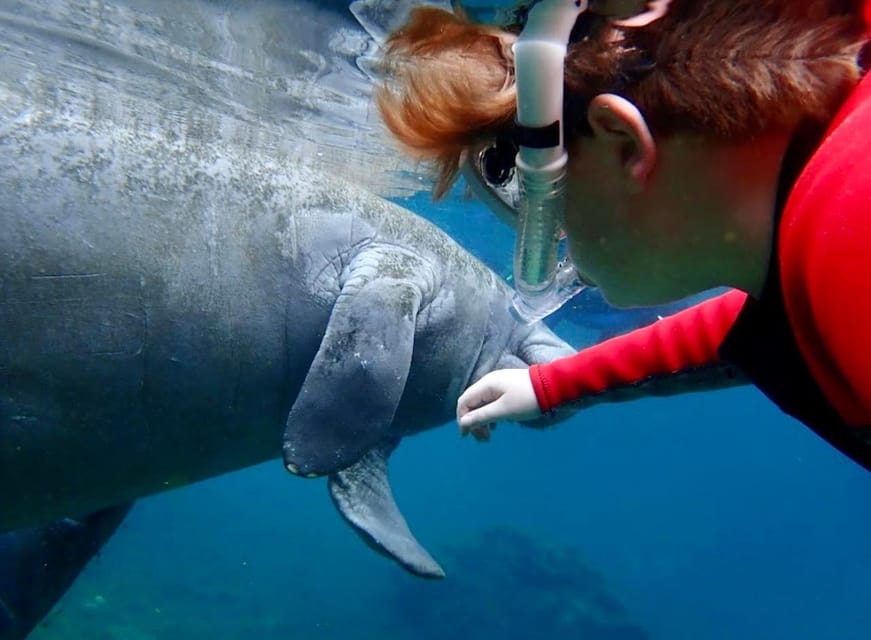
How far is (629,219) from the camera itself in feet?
4.64

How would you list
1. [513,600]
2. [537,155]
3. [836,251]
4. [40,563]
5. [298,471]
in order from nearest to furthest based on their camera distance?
1. [836,251]
2. [537,155]
3. [298,471]
4. [40,563]
5. [513,600]

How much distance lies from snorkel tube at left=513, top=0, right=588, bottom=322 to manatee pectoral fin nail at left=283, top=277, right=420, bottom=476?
64.7 inches

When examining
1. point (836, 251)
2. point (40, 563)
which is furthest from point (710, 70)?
point (40, 563)

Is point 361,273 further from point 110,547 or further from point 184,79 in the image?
point 110,547

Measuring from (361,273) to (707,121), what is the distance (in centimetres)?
245

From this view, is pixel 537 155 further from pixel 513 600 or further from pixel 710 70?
pixel 513 600

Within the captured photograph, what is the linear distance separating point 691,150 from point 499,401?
4.36 feet

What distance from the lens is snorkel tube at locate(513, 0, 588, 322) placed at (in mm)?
1279

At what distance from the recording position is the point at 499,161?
158 cm

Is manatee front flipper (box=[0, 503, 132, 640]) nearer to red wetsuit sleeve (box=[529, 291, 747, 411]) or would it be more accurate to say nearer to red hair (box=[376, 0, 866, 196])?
red wetsuit sleeve (box=[529, 291, 747, 411])

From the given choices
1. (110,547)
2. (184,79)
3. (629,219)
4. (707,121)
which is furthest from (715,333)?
(110,547)

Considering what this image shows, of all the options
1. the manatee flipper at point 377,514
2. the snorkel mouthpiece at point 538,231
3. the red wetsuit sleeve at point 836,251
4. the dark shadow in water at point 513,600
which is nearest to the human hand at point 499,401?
the snorkel mouthpiece at point 538,231

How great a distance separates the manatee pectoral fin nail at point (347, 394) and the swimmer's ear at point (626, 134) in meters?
1.98

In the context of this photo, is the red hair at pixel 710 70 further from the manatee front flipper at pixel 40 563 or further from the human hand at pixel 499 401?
the manatee front flipper at pixel 40 563
